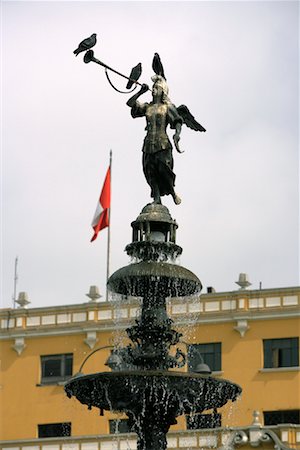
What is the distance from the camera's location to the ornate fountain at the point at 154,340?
24125 millimetres

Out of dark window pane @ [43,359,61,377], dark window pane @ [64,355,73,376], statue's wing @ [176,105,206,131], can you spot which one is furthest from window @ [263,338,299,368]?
statue's wing @ [176,105,206,131]

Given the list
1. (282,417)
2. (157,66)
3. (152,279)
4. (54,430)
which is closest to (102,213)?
(54,430)

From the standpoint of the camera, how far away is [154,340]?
24.8 meters

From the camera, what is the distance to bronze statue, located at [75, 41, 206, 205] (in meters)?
25.7

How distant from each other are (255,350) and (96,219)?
31.1 ft

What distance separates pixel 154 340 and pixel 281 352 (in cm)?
3532

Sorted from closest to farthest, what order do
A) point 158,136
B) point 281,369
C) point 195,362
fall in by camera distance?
1. point 158,136
2. point 195,362
3. point 281,369

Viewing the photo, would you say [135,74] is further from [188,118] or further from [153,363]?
[153,363]

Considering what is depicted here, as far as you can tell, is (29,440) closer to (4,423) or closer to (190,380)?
(4,423)

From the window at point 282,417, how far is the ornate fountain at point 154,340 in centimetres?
3359

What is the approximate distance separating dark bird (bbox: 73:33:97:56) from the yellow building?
28.4m

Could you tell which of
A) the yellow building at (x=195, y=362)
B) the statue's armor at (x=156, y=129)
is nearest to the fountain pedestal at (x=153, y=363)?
the statue's armor at (x=156, y=129)

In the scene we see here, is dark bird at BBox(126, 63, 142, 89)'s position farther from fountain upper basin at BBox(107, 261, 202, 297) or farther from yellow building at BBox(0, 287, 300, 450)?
yellow building at BBox(0, 287, 300, 450)

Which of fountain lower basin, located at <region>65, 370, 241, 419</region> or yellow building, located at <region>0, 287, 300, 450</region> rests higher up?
yellow building, located at <region>0, 287, 300, 450</region>
